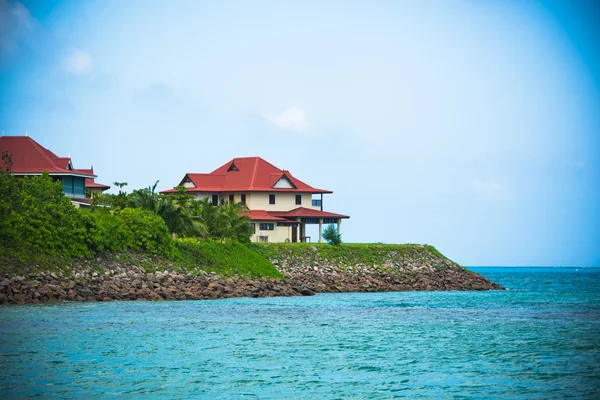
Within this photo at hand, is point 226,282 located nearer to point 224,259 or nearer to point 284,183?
point 224,259

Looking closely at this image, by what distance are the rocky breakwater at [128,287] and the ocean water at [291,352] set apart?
212cm

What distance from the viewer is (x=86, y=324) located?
29547mm

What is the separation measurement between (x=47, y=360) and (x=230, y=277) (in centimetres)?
2877

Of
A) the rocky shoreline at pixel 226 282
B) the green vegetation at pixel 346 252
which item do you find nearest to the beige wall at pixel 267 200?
the green vegetation at pixel 346 252

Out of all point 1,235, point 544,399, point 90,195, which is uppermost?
point 90,195

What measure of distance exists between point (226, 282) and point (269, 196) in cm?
2107

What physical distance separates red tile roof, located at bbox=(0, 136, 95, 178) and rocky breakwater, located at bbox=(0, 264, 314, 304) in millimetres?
14087

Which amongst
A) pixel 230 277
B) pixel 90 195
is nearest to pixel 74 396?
pixel 230 277

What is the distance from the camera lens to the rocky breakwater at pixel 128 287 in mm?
37844

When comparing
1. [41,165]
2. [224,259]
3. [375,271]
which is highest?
[41,165]

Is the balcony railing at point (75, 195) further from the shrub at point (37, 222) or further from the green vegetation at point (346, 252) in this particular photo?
the green vegetation at point (346, 252)

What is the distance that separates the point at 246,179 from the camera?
7044cm

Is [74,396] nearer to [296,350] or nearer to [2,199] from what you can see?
[296,350]

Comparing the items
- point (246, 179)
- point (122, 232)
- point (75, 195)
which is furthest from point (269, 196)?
point (122, 232)
